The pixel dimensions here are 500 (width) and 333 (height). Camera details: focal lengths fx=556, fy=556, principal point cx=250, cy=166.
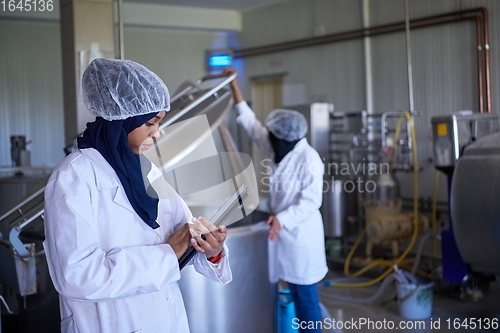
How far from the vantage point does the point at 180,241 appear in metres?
1.29

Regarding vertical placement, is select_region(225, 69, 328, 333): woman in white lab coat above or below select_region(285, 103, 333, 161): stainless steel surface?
below

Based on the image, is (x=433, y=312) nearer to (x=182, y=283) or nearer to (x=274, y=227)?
(x=274, y=227)

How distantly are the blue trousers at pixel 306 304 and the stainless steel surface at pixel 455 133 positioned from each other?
4.36 feet

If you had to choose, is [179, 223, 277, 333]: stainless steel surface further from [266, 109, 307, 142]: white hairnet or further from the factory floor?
the factory floor

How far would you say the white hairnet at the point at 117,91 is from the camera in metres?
1.27

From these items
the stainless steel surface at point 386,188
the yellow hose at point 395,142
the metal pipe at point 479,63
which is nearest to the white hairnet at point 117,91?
the stainless steel surface at point 386,188

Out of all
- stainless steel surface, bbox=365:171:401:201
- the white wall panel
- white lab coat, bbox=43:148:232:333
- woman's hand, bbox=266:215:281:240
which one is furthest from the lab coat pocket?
the white wall panel

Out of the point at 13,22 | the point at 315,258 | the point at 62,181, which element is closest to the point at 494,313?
the point at 315,258

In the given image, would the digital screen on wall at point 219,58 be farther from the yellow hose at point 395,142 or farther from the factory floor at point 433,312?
the factory floor at point 433,312

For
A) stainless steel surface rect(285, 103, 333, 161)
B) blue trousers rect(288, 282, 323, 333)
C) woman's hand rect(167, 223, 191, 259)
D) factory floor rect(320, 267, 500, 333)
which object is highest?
stainless steel surface rect(285, 103, 333, 161)

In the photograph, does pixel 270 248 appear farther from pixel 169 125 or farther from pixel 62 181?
pixel 62 181

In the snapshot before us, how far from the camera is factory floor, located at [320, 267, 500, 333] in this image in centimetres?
330

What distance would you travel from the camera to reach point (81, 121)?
10.6ft

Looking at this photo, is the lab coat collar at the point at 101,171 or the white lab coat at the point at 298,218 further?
the white lab coat at the point at 298,218
